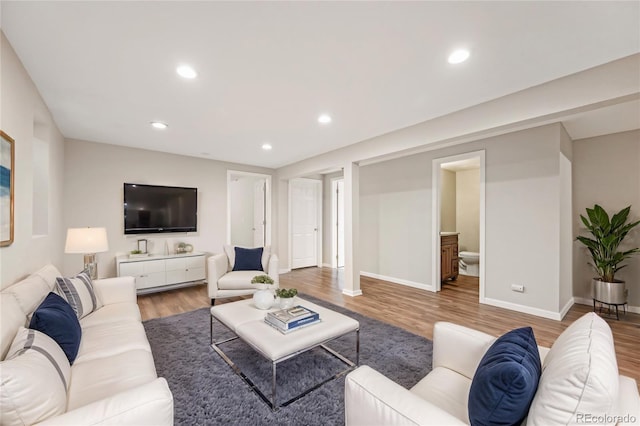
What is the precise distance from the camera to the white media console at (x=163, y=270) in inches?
157

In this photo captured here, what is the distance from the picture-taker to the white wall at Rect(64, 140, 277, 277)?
3.96m

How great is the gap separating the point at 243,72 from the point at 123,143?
124 inches

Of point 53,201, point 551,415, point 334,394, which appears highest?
point 53,201

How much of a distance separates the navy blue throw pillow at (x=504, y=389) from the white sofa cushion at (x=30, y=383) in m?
1.52

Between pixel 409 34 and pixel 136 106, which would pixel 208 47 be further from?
pixel 136 106

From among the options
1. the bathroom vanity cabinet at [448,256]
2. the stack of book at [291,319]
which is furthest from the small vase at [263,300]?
the bathroom vanity cabinet at [448,256]

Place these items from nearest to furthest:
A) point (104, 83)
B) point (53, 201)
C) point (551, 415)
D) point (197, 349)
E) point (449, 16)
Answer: point (551, 415) < point (449, 16) < point (104, 83) < point (197, 349) < point (53, 201)

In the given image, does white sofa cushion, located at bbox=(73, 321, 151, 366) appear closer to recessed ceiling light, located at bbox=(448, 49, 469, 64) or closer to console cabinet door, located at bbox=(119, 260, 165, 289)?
console cabinet door, located at bbox=(119, 260, 165, 289)

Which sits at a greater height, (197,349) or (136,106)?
(136,106)

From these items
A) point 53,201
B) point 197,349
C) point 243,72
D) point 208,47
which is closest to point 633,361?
point 197,349

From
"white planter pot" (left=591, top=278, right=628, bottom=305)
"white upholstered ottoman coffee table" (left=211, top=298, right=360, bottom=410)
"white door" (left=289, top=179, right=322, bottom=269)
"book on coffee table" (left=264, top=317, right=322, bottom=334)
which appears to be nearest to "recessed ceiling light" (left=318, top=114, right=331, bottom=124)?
"white upholstered ottoman coffee table" (left=211, top=298, right=360, bottom=410)

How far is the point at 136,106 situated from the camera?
280 centimetres

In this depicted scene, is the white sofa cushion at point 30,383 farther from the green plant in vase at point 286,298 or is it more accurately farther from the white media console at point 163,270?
the white media console at point 163,270

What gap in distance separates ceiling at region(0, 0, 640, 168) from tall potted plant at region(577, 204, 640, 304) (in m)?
1.11
